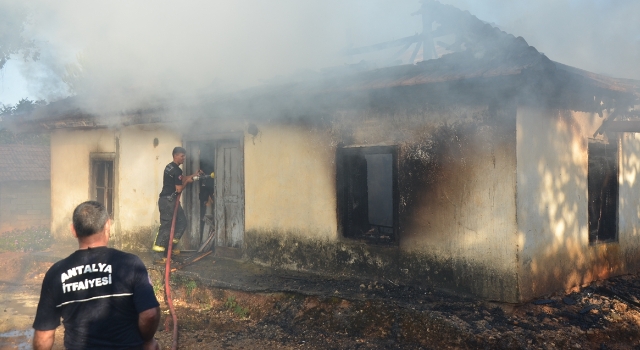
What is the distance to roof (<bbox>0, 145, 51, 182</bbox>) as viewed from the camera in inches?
691

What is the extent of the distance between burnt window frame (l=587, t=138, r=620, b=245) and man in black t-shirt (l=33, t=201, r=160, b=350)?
6400 mm

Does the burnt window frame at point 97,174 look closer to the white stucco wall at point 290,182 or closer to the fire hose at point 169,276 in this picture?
the fire hose at point 169,276

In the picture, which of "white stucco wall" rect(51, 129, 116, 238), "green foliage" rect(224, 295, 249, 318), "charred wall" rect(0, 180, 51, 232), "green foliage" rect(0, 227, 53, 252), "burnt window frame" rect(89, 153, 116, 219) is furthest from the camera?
"charred wall" rect(0, 180, 51, 232)

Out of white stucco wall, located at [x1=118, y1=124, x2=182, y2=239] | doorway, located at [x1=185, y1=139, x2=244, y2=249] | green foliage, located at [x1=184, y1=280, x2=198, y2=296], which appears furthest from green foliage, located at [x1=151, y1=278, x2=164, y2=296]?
white stucco wall, located at [x1=118, y1=124, x2=182, y2=239]

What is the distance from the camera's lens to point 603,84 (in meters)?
5.90

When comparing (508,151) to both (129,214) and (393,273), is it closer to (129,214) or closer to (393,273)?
(393,273)

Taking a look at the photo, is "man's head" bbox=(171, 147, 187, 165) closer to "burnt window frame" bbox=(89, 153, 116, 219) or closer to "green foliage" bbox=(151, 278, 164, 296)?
"green foliage" bbox=(151, 278, 164, 296)

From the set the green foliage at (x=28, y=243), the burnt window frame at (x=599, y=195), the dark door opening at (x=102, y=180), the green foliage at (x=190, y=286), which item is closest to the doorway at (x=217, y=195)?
the green foliage at (x=190, y=286)

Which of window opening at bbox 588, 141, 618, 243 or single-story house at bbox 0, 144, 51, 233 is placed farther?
single-story house at bbox 0, 144, 51, 233

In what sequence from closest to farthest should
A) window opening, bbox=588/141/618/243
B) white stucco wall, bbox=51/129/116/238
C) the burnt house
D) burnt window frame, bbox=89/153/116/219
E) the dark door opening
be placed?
the burnt house
window opening, bbox=588/141/618/243
burnt window frame, bbox=89/153/116/219
the dark door opening
white stucco wall, bbox=51/129/116/238

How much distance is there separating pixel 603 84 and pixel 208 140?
609cm

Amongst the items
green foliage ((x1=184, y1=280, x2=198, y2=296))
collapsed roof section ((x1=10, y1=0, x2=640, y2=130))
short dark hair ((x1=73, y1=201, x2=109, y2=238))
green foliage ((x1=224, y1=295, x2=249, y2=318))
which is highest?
collapsed roof section ((x1=10, y1=0, x2=640, y2=130))

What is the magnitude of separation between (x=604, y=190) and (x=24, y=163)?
63.4 feet

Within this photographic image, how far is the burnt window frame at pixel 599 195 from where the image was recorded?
7.19m
